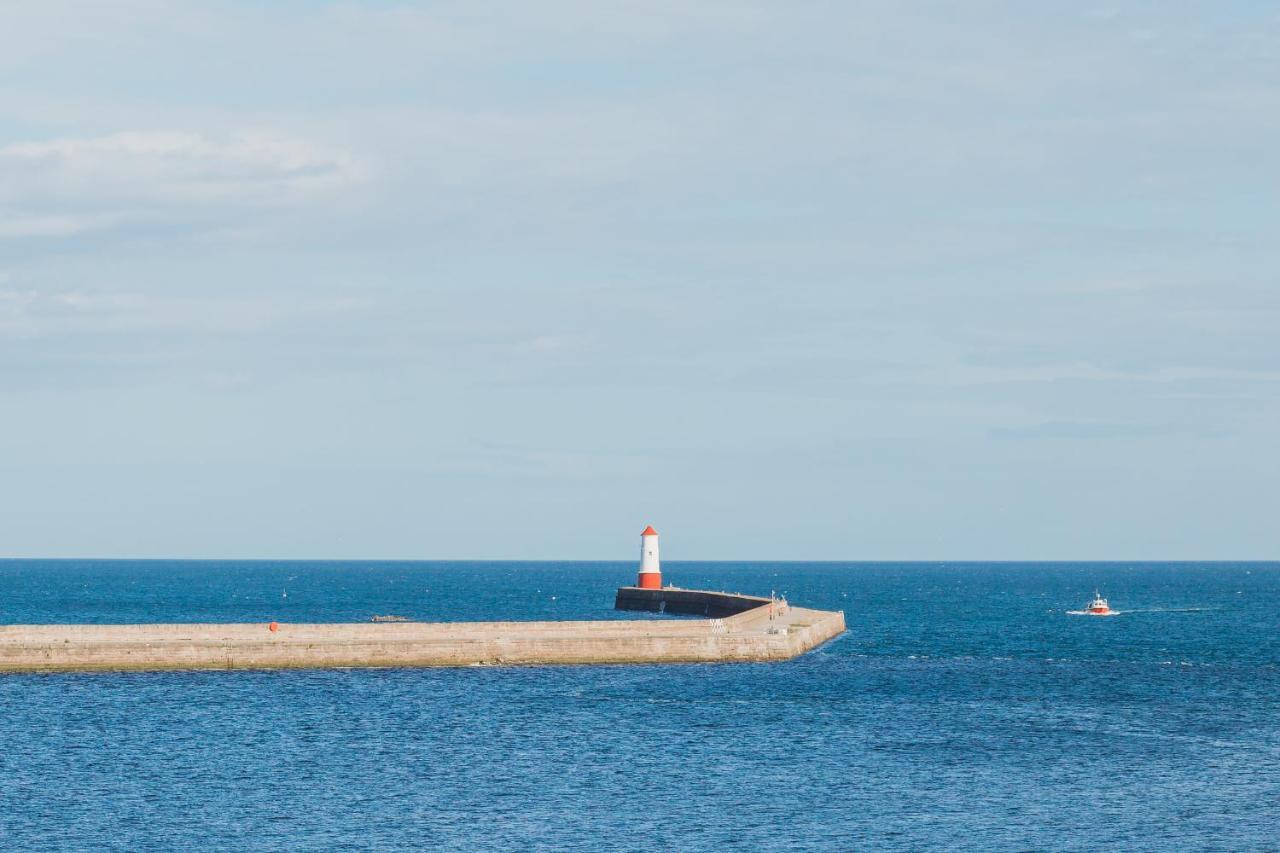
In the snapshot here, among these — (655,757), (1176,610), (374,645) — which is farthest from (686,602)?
(655,757)

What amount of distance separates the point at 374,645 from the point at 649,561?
5861cm

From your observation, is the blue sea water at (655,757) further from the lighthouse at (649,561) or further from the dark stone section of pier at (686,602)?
the lighthouse at (649,561)

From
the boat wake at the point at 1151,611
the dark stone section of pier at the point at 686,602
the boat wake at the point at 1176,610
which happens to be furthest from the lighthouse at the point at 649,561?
the boat wake at the point at 1176,610

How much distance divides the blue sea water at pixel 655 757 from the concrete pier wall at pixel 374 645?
963 millimetres

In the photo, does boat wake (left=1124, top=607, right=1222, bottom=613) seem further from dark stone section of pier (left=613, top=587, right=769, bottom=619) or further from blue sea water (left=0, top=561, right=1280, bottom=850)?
blue sea water (left=0, top=561, right=1280, bottom=850)

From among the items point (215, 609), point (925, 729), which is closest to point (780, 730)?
point (925, 729)

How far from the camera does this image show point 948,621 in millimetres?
131000

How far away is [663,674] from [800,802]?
29259 mm

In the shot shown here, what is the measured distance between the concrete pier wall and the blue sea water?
963mm

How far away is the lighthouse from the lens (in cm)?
12888

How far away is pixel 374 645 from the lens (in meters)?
73.5

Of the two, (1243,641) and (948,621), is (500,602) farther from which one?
(1243,641)

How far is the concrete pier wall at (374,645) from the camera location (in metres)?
70.2

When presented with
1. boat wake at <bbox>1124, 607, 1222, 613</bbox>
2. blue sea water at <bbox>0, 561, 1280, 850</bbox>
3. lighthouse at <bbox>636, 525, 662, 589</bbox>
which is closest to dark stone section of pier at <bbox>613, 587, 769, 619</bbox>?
lighthouse at <bbox>636, 525, 662, 589</bbox>
